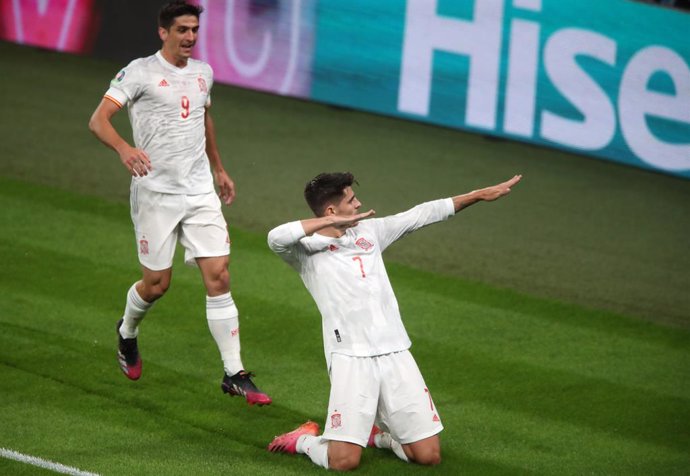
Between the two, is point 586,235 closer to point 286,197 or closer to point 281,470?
point 286,197

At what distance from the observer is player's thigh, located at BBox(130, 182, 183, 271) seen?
24.1 ft

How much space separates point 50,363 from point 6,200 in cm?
364

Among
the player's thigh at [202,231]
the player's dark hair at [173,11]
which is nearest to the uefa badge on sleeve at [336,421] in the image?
the player's thigh at [202,231]

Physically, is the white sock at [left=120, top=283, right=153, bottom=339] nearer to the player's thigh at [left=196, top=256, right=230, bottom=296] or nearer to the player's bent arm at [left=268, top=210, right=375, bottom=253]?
the player's thigh at [left=196, top=256, right=230, bottom=296]

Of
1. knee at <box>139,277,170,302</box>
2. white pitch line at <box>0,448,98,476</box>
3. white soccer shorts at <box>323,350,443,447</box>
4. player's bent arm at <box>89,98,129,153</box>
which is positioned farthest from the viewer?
knee at <box>139,277,170,302</box>

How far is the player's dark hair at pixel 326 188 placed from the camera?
6383 millimetres

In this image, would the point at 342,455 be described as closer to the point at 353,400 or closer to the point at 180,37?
the point at 353,400

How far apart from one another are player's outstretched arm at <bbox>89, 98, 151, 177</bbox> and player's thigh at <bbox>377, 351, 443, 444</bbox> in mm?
1595

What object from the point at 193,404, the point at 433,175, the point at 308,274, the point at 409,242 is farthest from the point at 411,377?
the point at 433,175

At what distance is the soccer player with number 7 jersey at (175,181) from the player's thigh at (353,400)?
37.7 inches

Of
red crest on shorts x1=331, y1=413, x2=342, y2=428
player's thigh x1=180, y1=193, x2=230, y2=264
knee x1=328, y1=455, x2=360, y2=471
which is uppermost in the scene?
player's thigh x1=180, y1=193, x2=230, y2=264

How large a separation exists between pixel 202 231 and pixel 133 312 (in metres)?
0.64

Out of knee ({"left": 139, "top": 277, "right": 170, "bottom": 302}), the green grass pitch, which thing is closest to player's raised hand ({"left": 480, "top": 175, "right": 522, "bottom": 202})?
the green grass pitch

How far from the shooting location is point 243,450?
6.61 m
